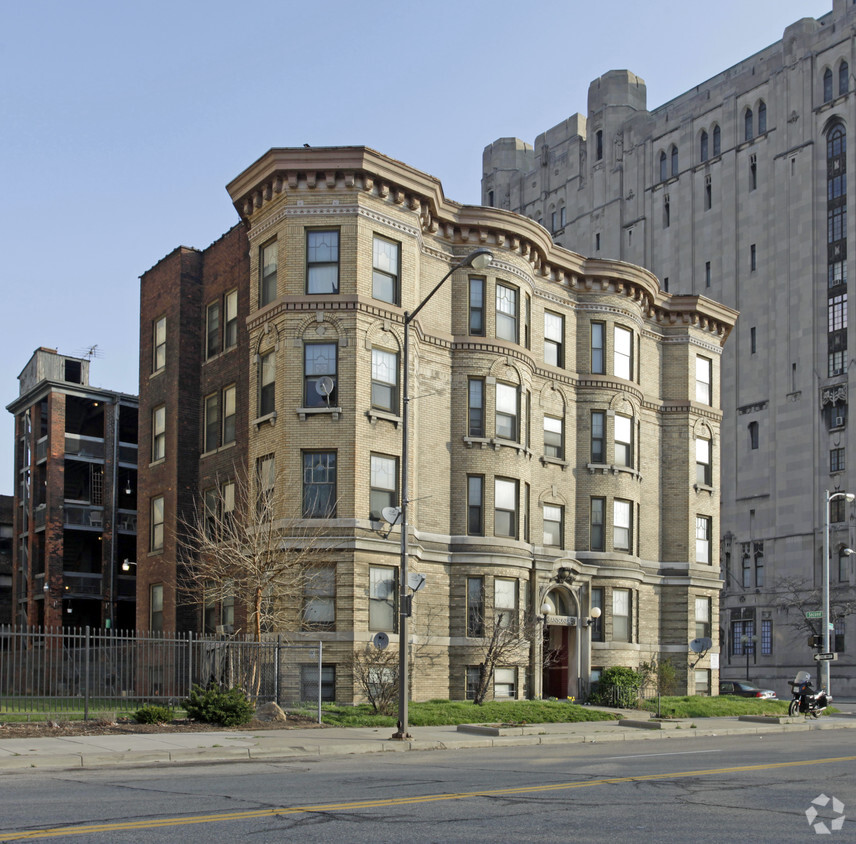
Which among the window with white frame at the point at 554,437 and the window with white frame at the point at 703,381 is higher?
the window with white frame at the point at 703,381

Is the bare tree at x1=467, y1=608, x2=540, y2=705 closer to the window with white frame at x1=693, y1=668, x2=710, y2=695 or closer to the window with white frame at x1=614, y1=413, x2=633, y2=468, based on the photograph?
the window with white frame at x1=614, y1=413, x2=633, y2=468

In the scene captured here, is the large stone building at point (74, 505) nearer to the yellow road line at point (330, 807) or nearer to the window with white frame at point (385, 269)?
the window with white frame at point (385, 269)

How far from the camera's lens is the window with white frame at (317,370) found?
3133cm

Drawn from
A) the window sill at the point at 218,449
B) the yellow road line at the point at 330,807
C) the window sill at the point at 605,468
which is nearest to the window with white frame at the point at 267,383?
the window sill at the point at 218,449

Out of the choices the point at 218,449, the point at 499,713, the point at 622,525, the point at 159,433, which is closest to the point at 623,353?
the point at 622,525

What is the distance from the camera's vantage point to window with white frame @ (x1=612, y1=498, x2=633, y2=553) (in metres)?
40.0

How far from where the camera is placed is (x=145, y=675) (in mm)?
27750

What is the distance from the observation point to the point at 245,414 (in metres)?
34.1

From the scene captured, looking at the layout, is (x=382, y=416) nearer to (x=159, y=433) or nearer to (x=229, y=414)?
(x=229, y=414)

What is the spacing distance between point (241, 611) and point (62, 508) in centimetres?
2337

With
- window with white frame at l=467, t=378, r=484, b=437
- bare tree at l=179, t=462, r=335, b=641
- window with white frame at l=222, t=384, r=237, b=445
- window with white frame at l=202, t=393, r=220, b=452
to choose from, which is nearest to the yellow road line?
bare tree at l=179, t=462, r=335, b=641

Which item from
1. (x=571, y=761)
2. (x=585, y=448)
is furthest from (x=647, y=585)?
(x=571, y=761)

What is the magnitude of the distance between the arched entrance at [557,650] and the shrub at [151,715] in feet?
54.3

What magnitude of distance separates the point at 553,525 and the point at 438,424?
6.55 meters
